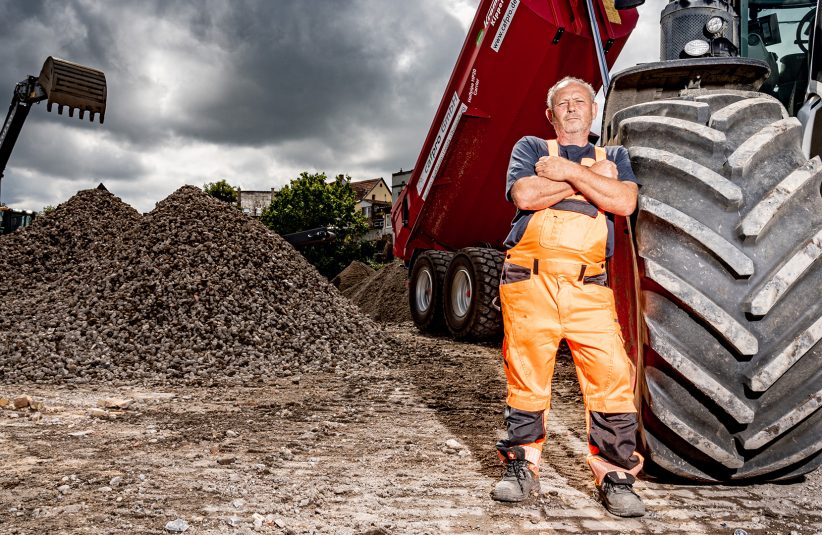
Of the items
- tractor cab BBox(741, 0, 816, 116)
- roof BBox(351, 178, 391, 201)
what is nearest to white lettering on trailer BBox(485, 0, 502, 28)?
tractor cab BBox(741, 0, 816, 116)

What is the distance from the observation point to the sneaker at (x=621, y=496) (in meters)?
2.24

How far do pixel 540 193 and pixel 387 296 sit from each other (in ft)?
35.1

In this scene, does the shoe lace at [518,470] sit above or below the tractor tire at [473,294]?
below

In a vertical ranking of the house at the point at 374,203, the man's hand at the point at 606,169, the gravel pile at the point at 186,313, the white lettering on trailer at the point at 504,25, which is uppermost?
A: the house at the point at 374,203

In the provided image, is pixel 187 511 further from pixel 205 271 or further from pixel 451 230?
pixel 451 230

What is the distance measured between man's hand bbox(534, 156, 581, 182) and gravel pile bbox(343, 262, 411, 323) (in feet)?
30.1

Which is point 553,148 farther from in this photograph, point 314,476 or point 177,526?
point 177,526

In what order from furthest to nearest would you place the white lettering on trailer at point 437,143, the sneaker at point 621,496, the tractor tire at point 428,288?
the tractor tire at point 428,288, the white lettering on trailer at point 437,143, the sneaker at point 621,496

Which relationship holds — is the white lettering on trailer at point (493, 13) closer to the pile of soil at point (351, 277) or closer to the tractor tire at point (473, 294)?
the tractor tire at point (473, 294)

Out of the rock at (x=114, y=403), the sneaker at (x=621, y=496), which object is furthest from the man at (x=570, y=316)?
the rock at (x=114, y=403)

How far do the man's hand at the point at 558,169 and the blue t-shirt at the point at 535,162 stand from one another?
0.14 m

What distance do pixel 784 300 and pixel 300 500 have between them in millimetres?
1817

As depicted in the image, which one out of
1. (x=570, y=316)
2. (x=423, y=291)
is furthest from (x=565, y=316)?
(x=423, y=291)

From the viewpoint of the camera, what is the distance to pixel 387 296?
13.0 metres
